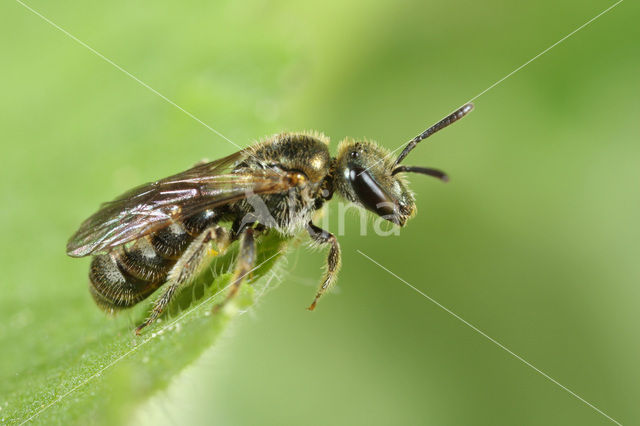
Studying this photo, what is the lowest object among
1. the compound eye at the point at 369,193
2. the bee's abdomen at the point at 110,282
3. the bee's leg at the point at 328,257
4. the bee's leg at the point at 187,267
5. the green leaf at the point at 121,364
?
the green leaf at the point at 121,364

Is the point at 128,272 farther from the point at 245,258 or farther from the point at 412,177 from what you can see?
the point at 412,177

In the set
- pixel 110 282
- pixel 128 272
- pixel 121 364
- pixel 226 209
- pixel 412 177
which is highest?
pixel 412 177

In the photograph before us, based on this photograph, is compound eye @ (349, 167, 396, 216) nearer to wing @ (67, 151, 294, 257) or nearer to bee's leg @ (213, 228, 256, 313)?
wing @ (67, 151, 294, 257)

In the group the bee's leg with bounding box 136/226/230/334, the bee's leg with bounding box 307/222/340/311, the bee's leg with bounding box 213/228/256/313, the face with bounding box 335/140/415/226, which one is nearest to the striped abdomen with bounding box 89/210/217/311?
the bee's leg with bounding box 136/226/230/334

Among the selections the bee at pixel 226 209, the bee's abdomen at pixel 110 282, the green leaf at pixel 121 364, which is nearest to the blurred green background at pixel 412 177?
the bee's abdomen at pixel 110 282

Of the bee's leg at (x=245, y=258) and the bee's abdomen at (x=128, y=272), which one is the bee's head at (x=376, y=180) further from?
the bee's abdomen at (x=128, y=272)

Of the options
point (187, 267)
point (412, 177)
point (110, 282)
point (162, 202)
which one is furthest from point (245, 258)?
point (412, 177)
